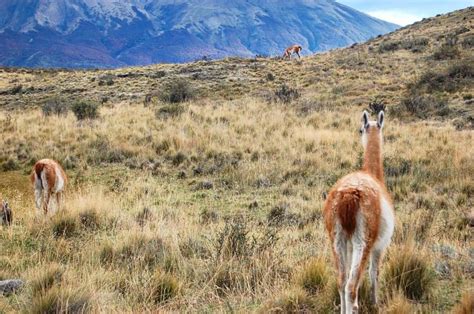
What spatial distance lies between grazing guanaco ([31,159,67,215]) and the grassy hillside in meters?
0.34

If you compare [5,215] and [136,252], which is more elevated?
[5,215]

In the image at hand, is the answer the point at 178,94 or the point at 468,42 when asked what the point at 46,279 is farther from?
the point at 468,42

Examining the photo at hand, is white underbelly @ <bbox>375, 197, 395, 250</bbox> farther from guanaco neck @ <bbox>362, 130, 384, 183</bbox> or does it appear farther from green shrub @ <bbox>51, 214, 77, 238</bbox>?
green shrub @ <bbox>51, 214, 77, 238</bbox>

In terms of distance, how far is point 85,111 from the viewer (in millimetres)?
20219

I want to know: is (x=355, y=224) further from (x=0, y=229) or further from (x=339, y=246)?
(x=0, y=229)

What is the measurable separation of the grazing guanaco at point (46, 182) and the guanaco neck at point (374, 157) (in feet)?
18.4

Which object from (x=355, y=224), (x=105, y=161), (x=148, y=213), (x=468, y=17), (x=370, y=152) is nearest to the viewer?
(x=355, y=224)

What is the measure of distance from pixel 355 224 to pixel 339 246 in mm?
217

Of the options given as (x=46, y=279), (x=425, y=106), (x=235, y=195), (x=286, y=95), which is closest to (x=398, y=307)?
(x=46, y=279)

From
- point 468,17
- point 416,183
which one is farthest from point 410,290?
point 468,17

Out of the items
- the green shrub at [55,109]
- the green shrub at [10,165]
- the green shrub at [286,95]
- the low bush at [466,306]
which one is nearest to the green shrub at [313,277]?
the low bush at [466,306]

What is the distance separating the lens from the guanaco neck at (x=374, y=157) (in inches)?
170

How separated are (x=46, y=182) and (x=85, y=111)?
12.9m

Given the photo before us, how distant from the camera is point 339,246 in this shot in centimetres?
353
